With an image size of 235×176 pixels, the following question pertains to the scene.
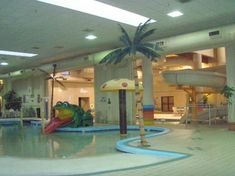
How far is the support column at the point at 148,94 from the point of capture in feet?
46.1

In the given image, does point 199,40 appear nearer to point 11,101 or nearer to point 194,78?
point 194,78

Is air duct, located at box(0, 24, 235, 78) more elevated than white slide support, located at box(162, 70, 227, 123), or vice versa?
air duct, located at box(0, 24, 235, 78)

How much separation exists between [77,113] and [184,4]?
26.3 feet

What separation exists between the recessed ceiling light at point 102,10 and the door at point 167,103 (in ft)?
59.7

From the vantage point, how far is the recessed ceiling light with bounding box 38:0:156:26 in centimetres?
830

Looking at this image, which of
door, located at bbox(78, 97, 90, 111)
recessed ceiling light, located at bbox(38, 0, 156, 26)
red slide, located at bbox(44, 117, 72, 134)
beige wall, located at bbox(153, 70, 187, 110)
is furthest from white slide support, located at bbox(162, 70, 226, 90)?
door, located at bbox(78, 97, 90, 111)

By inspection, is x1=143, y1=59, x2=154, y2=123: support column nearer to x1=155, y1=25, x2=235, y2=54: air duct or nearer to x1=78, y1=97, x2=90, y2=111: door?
x1=155, y1=25, x2=235, y2=54: air duct

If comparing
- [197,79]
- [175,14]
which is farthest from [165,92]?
[175,14]

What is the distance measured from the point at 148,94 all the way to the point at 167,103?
47.4 ft

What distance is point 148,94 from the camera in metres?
14.1

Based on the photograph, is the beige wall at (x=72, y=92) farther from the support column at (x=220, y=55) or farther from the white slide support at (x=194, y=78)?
the white slide support at (x=194, y=78)

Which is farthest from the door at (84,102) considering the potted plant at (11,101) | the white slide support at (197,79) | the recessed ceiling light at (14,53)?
the white slide support at (197,79)

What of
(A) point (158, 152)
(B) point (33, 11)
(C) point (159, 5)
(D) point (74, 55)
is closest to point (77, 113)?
(D) point (74, 55)

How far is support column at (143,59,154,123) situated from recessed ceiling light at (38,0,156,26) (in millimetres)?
4189
